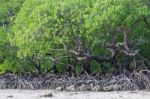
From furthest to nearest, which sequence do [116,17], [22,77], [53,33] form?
[22,77] → [53,33] → [116,17]

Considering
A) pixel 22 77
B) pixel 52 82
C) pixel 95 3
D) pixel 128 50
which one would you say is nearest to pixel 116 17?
pixel 95 3

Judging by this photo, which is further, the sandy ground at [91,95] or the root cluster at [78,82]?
the root cluster at [78,82]

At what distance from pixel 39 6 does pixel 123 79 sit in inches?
146

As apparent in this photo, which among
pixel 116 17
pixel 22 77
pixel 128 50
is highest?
pixel 116 17

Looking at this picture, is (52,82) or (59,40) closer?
(59,40)

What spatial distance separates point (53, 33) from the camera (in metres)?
16.3

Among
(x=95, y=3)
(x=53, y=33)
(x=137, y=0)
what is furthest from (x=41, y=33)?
(x=137, y=0)

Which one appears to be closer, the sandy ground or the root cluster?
the sandy ground

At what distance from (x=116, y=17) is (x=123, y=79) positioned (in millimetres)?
2502

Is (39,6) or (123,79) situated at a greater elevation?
(39,6)

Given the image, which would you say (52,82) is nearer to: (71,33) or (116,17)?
(71,33)

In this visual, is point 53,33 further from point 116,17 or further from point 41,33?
point 116,17

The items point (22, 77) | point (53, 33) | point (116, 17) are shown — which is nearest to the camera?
point (116, 17)

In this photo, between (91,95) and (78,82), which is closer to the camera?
(91,95)
